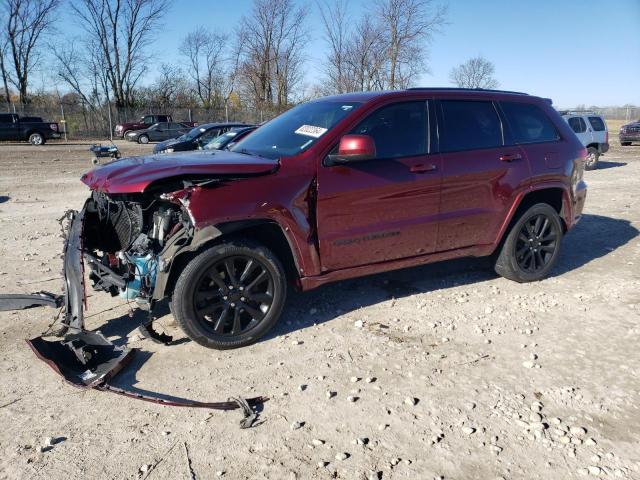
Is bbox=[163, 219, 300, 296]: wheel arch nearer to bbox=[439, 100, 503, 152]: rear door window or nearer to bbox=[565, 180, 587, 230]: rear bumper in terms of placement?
bbox=[439, 100, 503, 152]: rear door window

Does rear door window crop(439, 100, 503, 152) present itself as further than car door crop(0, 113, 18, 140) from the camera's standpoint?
No

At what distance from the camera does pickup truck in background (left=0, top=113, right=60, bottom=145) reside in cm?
2669

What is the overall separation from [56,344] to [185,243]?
3.89 feet

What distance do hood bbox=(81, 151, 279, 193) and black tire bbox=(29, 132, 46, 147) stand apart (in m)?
27.5

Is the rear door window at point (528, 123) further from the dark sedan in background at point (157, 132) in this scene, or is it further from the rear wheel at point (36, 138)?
the rear wheel at point (36, 138)

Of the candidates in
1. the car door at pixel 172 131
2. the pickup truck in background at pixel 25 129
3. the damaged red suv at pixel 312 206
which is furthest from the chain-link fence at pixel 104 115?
the damaged red suv at pixel 312 206

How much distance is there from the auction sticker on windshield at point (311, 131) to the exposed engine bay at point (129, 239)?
1.20m

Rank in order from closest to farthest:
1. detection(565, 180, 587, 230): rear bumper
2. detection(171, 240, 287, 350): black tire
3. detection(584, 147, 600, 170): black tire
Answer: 1. detection(171, 240, 287, 350): black tire
2. detection(565, 180, 587, 230): rear bumper
3. detection(584, 147, 600, 170): black tire

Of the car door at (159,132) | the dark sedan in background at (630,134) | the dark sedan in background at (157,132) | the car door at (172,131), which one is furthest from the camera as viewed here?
the car door at (172,131)

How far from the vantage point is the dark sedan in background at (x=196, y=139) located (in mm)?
15375

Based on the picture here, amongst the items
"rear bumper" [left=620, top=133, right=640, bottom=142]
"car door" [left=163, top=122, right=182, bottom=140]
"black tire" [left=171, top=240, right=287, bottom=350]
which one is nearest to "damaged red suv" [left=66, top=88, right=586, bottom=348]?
"black tire" [left=171, top=240, right=287, bottom=350]

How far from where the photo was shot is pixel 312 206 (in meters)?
3.76

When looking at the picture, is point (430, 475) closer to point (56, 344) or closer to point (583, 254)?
point (56, 344)

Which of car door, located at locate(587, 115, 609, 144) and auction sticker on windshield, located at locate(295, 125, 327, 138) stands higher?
car door, located at locate(587, 115, 609, 144)
